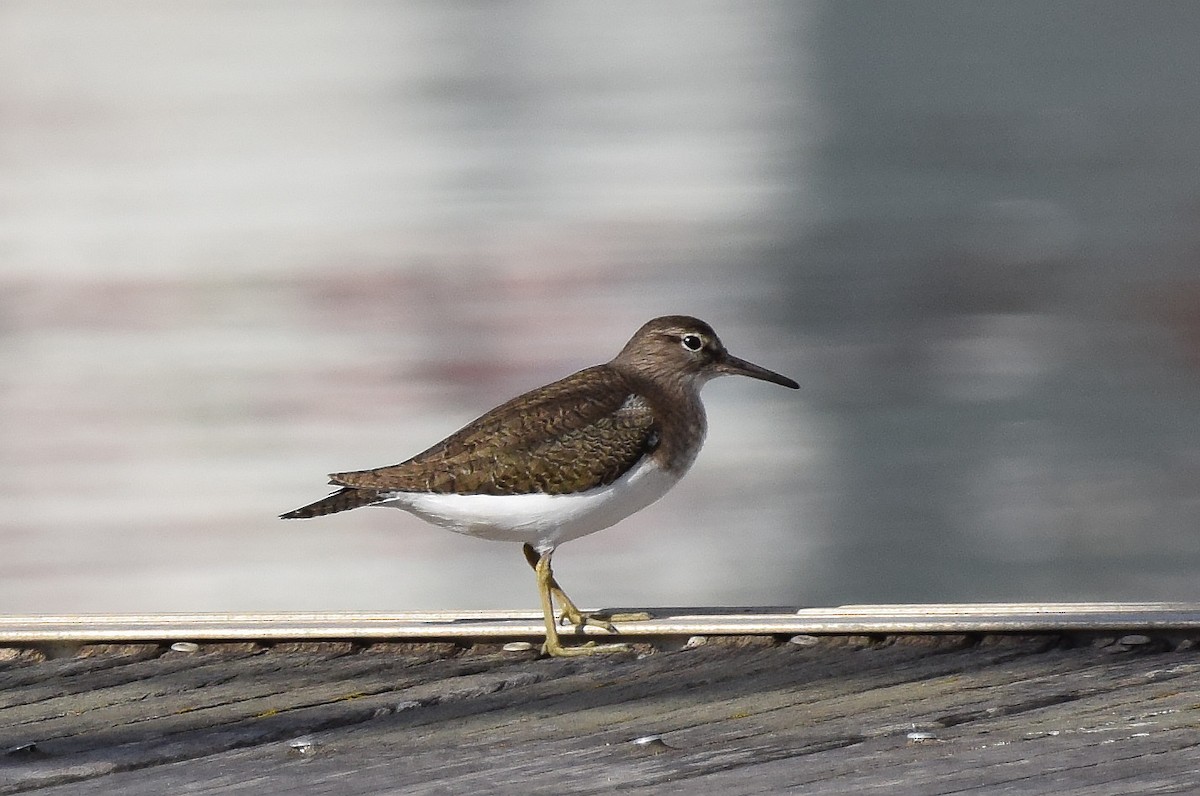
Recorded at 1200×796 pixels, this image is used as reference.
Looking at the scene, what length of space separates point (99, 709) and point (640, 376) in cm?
167

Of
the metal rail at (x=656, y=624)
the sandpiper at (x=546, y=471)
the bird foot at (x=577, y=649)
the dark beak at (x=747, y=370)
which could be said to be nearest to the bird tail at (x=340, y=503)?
the sandpiper at (x=546, y=471)

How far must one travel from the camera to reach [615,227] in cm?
442

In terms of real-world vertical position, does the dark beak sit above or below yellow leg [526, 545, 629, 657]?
above

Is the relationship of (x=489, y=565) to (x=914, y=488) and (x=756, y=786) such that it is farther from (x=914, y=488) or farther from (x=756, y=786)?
(x=756, y=786)

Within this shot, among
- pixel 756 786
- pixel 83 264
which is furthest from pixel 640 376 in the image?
pixel 756 786

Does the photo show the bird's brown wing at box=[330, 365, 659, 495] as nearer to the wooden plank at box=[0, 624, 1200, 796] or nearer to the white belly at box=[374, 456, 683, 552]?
the white belly at box=[374, 456, 683, 552]

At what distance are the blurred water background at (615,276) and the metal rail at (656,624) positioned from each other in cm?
83

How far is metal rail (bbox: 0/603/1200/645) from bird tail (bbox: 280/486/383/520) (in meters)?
0.39

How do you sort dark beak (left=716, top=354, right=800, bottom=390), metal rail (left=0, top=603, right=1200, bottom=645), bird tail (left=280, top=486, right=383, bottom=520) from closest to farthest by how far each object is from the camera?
metal rail (left=0, top=603, right=1200, bottom=645), bird tail (left=280, top=486, right=383, bottom=520), dark beak (left=716, top=354, right=800, bottom=390)

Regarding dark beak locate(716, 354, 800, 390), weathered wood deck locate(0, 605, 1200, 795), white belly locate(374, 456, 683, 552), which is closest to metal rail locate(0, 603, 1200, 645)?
weathered wood deck locate(0, 605, 1200, 795)

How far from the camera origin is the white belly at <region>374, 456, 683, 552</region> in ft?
13.0

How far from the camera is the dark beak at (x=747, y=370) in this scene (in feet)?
14.0

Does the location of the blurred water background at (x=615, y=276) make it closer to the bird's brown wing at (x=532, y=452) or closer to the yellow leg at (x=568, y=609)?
the yellow leg at (x=568, y=609)

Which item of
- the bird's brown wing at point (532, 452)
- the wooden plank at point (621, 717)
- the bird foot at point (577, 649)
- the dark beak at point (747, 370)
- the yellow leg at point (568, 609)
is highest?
the dark beak at point (747, 370)
